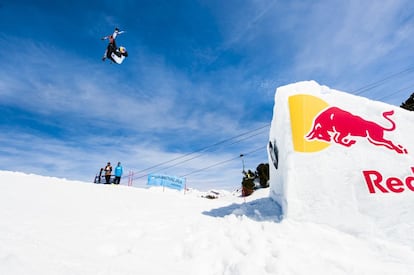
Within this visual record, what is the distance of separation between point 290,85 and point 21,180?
11.4 meters

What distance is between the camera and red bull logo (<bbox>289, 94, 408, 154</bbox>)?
20.1 ft

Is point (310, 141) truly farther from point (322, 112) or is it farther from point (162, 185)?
point (162, 185)

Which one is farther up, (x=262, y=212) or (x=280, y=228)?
(x=262, y=212)

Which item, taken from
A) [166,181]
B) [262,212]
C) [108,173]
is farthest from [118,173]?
[262,212]

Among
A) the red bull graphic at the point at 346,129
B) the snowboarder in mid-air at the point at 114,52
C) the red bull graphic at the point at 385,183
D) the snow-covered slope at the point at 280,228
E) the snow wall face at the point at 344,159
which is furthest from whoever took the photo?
the snowboarder in mid-air at the point at 114,52

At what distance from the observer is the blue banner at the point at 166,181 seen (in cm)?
2016

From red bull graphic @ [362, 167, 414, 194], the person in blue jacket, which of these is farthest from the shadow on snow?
the person in blue jacket

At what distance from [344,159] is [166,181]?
1676 cm

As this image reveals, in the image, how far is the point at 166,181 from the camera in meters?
20.9

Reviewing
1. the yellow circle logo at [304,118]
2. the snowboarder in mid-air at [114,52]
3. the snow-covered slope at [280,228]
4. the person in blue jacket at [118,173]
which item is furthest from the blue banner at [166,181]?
the yellow circle logo at [304,118]

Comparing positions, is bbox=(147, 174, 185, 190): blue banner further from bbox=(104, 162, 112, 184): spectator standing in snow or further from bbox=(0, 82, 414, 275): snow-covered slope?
bbox=(0, 82, 414, 275): snow-covered slope

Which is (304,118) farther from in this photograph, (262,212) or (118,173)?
(118,173)

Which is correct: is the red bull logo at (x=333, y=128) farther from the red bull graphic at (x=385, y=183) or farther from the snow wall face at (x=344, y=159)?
the red bull graphic at (x=385, y=183)

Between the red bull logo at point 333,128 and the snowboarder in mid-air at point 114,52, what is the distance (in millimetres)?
13140
